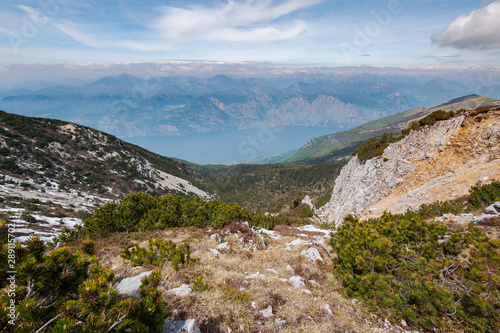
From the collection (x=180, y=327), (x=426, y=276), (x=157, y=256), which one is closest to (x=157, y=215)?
(x=157, y=256)

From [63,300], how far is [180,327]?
2817mm

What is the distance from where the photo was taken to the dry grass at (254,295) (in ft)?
21.8

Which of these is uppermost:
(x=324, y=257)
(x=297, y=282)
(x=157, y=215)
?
(x=297, y=282)

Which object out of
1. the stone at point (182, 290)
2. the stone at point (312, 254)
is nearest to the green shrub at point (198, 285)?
the stone at point (182, 290)

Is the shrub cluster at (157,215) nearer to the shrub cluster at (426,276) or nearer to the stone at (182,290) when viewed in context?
the stone at (182,290)

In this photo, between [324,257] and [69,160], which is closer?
[324,257]

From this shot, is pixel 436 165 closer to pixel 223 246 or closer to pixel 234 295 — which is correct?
pixel 223 246

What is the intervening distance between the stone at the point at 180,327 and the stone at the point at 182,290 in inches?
69.5

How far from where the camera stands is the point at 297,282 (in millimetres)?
9711

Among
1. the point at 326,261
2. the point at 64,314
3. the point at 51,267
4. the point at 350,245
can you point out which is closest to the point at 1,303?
the point at 64,314

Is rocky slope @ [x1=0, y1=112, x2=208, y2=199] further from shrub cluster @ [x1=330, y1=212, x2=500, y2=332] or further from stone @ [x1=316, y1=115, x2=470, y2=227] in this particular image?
shrub cluster @ [x1=330, y1=212, x2=500, y2=332]

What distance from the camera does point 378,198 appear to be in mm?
30734

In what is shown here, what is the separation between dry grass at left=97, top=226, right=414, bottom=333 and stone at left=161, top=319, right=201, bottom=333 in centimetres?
63

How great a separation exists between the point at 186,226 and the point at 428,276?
17.7 metres
